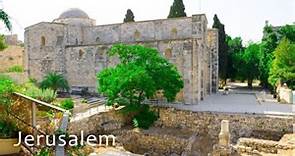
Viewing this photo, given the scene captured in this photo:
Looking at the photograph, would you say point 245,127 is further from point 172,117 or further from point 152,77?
point 152,77

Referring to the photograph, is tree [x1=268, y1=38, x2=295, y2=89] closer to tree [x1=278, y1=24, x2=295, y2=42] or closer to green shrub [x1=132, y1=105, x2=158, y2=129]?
tree [x1=278, y1=24, x2=295, y2=42]

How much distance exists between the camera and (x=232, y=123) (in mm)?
19031

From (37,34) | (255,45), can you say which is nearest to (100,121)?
(37,34)

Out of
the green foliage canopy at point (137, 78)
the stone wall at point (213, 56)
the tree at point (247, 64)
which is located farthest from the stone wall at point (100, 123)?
the tree at point (247, 64)

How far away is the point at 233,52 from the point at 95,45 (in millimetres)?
19054

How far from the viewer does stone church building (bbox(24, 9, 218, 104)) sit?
26172 mm

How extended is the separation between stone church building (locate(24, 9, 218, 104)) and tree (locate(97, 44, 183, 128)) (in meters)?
4.02

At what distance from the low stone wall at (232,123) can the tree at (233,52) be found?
17.9 m

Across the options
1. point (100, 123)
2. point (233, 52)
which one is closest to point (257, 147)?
point (100, 123)

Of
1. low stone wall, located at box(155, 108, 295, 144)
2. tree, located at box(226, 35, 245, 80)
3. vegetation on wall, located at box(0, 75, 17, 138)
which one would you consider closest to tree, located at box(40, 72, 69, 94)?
low stone wall, located at box(155, 108, 295, 144)

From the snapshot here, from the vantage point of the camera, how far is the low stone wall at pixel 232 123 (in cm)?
1797

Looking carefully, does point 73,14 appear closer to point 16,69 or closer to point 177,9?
point 16,69

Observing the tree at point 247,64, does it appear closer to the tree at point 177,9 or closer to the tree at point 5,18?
the tree at point 177,9

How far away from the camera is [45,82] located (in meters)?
25.8
